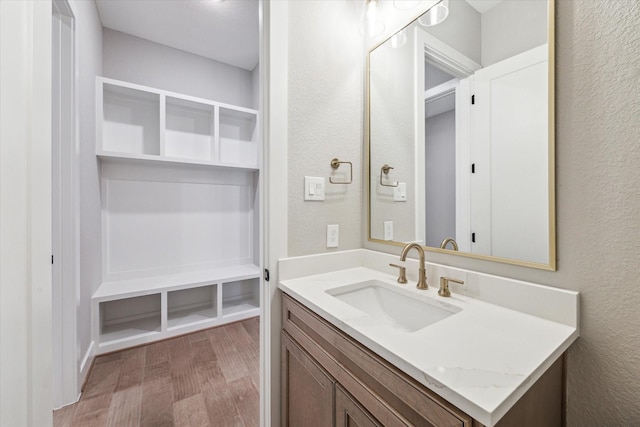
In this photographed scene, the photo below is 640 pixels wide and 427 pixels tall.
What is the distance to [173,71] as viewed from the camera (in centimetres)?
261

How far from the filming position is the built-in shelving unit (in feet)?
7.39

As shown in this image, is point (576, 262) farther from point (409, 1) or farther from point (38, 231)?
point (38, 231)

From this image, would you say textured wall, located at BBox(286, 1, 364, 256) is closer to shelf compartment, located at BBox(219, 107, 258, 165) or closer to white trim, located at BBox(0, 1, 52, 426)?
white trim, located at BBox(0, 1, 52, 426)

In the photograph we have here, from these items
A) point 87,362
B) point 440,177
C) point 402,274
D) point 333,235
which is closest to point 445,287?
point 402,274

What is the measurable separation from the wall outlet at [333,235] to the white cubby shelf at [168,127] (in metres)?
1.64

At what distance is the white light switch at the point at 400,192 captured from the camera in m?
1.31

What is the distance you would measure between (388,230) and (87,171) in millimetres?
2127

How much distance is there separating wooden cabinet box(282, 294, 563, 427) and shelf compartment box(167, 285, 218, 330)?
1718 mm

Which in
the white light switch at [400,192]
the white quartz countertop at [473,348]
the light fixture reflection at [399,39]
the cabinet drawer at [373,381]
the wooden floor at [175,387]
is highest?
the light fixture reflection at [399,39]

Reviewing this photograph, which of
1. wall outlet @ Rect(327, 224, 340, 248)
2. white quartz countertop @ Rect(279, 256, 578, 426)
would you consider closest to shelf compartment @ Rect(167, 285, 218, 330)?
wall outlet @ Rect(327, 224, 340, 248)

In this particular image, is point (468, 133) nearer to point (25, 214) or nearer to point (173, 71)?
point (25, 214)

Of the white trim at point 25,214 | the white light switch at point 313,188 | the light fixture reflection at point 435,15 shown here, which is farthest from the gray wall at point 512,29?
the white trim at point 25,214

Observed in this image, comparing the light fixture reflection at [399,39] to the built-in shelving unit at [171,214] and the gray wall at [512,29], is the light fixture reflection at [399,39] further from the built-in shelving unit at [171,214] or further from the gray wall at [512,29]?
the built-in shelving unit at [171,214]

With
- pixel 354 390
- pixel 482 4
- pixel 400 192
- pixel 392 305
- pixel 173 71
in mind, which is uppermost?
pixel 173 71
